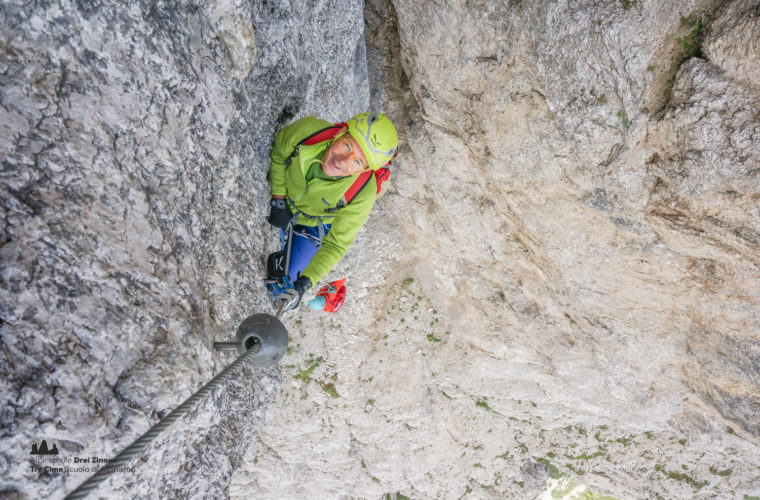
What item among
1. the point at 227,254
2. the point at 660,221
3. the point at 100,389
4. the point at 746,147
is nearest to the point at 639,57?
the point at 746,147

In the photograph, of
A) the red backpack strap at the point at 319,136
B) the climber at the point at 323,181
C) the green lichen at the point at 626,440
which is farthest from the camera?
the green lichen at the point at 626,440

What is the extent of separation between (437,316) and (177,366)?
9.76 meters

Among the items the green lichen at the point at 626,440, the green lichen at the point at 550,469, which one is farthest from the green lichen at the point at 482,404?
the green lichen at the point at 626,440

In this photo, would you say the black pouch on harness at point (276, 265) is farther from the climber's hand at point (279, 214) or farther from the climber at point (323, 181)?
the climber's hand at point (279, 214)

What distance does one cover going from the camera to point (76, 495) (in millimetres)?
2311

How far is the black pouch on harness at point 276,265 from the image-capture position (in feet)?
21.9

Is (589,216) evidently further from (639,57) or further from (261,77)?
(261,77)

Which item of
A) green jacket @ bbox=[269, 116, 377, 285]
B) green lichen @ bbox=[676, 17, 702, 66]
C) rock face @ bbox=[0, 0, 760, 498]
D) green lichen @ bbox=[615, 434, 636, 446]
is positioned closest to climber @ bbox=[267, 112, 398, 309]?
green jacket @ bbox=[269, 116, 377, 285]

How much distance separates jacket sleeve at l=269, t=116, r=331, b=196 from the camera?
611 centimetres

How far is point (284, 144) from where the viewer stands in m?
6.21

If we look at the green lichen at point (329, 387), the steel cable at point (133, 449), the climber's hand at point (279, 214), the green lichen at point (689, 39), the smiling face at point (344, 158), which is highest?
the green lichen at point (689, 39)

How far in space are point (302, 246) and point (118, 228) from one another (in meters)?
3.80

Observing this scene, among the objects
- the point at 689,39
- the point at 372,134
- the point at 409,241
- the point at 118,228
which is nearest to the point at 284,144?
the point at 372,134

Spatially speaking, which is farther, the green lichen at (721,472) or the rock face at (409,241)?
the green lichen at (721,472)
